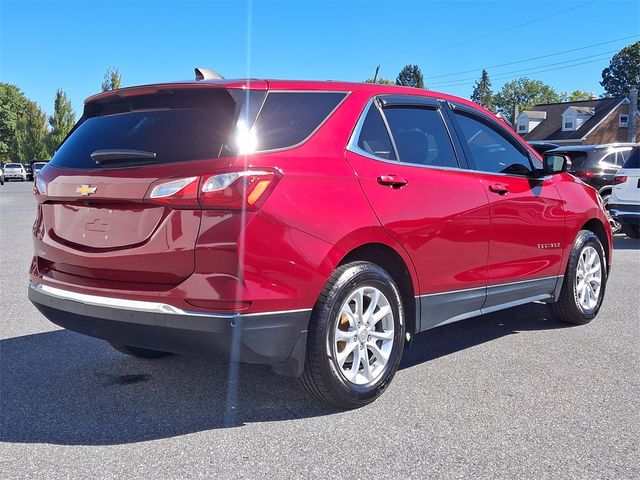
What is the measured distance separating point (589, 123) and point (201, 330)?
55775 millimetres

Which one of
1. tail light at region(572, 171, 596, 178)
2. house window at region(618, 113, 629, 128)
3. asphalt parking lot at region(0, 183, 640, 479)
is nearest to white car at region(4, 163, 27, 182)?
house window at region(618, 113, 629, 128)

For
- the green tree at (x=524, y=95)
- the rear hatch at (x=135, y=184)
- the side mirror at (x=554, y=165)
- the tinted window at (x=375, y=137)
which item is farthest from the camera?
the green tree at (x=524, y=95)

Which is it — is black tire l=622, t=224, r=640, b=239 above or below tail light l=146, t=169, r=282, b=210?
below

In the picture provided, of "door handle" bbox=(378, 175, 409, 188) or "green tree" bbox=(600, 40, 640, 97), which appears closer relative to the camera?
"door handle" bbox=(378, 175, 409, 188)

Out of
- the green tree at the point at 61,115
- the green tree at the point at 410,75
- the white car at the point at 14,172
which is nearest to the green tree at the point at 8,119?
the green tree at the point at 61,115

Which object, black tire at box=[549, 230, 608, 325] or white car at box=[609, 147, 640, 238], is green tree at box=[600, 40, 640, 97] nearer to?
white car at box=[609, 147, 640, 238]

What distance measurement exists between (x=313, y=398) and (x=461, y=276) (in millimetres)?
1346

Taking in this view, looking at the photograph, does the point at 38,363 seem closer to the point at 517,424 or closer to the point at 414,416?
the point at 414,416

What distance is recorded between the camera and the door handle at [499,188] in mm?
4640

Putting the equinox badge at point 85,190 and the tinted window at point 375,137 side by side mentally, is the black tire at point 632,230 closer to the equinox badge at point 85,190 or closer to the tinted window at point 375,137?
the tinted window at point 375,137

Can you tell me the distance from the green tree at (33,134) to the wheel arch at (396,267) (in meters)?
75.3

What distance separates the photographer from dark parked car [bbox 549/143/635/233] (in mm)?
13438

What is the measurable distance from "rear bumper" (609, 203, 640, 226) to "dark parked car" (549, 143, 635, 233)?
1601mm

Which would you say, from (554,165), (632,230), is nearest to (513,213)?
(554,165)
